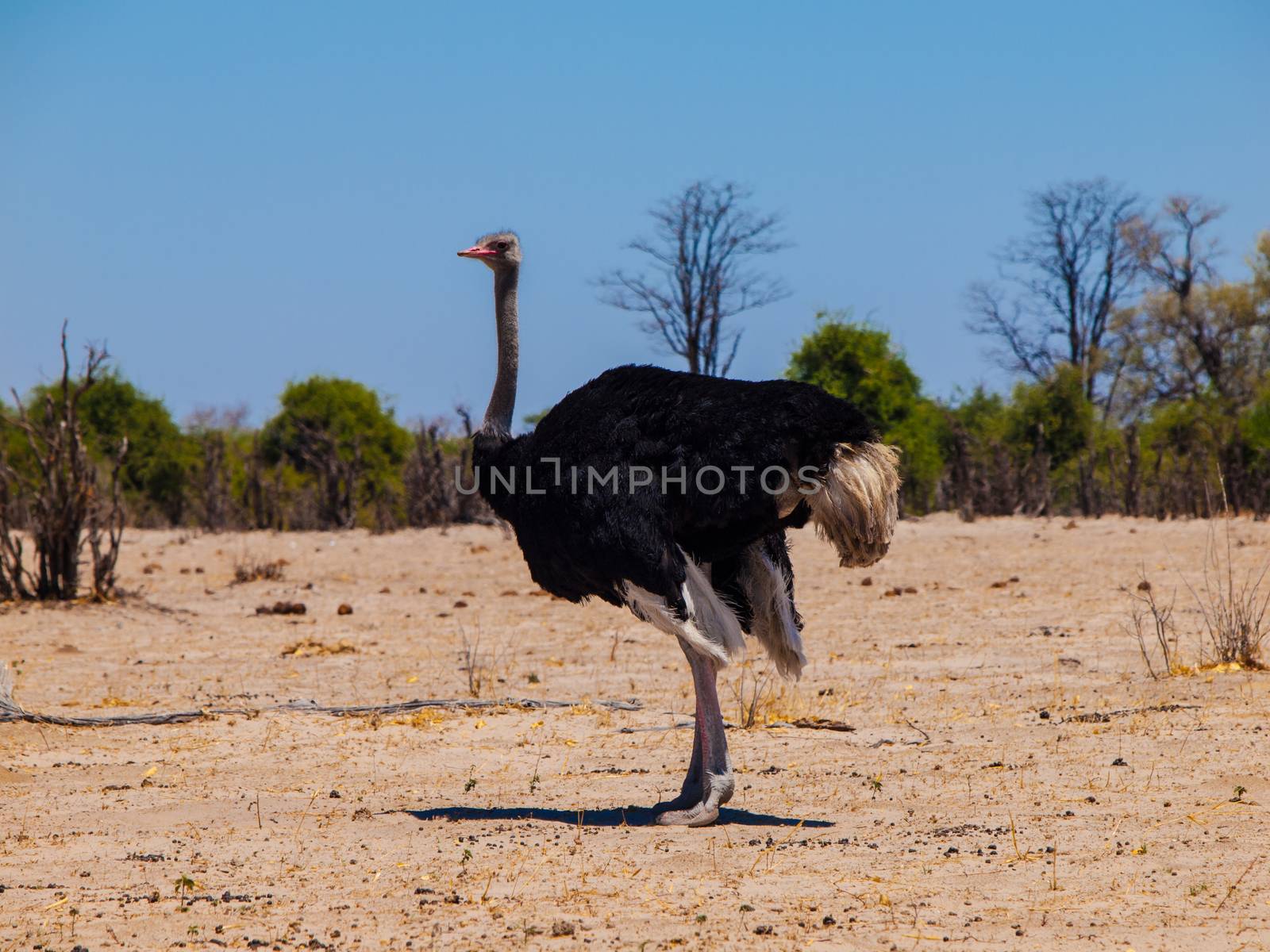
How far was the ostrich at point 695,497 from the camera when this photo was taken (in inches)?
194

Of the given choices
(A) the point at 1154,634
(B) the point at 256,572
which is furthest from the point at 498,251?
(B) the point at 256,572

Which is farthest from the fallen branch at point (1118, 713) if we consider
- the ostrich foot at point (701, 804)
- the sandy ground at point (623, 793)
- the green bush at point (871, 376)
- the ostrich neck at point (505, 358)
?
the green bush at point (871, 376)

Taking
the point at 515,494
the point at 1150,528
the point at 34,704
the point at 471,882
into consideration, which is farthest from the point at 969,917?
the point at 1150,528

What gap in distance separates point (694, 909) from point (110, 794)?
108 inches

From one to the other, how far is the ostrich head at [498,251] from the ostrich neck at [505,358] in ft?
0.10

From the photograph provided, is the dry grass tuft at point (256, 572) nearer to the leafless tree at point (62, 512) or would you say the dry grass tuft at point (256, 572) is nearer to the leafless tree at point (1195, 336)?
the leafless tree at point (62, 512)

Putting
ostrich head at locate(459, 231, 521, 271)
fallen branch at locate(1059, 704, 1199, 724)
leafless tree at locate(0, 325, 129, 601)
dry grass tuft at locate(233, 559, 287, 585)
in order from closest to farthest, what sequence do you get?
ostrich head at locate(459, 231, 521, 271) < fallen branch at locate(1059, 704, 1199, 724) < leafless tree at locate(0, 325, 129, 601) < dry grass tuft at locate(233, 559, 287, 585)

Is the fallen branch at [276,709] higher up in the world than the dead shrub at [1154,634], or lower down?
lower down

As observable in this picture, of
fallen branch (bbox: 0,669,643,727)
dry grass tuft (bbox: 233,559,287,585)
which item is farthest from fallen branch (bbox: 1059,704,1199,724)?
dry grass tuft (bbox: 233,559,287,585)

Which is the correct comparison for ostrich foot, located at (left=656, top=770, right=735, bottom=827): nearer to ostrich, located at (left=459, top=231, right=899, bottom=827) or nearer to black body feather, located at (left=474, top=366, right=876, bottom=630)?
ostrich, located at (left=459, top=231, right=899, bottom=827)

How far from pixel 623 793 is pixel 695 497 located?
133 cm

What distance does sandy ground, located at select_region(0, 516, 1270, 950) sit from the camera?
380 cm

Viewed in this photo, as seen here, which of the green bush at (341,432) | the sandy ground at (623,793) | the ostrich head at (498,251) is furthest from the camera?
the green bush at (341,432)

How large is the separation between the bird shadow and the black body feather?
74cm
